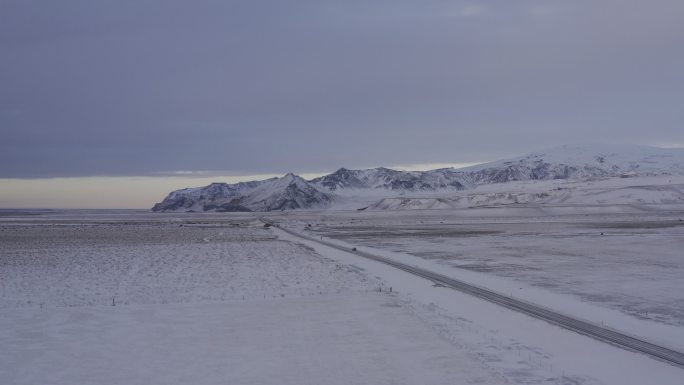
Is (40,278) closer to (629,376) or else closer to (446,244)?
(629,376)

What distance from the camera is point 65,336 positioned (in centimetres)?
1395

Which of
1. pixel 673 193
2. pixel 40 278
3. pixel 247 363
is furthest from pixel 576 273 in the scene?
pixel 673 193

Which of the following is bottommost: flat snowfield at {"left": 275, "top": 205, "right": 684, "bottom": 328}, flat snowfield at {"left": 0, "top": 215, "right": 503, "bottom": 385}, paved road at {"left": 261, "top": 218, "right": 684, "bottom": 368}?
flat snowfield at {"left": 275, "top": 205, "right": 684, "bottom": 328}

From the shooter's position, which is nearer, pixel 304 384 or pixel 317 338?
pixel 304 384

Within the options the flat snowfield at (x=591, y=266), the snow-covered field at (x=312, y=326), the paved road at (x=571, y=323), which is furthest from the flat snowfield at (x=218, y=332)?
the flat snowfield at (x=591, y=266)

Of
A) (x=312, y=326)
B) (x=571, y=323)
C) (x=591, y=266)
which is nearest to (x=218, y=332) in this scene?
(x=312, y=326)

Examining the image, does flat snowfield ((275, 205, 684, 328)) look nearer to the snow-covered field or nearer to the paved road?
the snow-covered field

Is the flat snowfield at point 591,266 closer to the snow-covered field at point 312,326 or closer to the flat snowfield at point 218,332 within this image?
the snow-covered field at point 312,326

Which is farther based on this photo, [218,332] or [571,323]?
[571,323]

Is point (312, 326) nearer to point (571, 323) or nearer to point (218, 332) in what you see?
point (218, 332)

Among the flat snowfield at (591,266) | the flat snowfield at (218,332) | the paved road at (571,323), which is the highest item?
the flat snowfield at (218,332)

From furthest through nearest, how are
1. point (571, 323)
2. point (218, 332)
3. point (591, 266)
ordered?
point (591, 266) → point (571, 323) → point (218, 332)

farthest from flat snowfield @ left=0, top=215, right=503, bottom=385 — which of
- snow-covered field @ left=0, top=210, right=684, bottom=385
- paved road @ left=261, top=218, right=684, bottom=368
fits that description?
paved road @ left=261, top=218, right=684, bottom=368

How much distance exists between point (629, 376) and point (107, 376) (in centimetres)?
938
